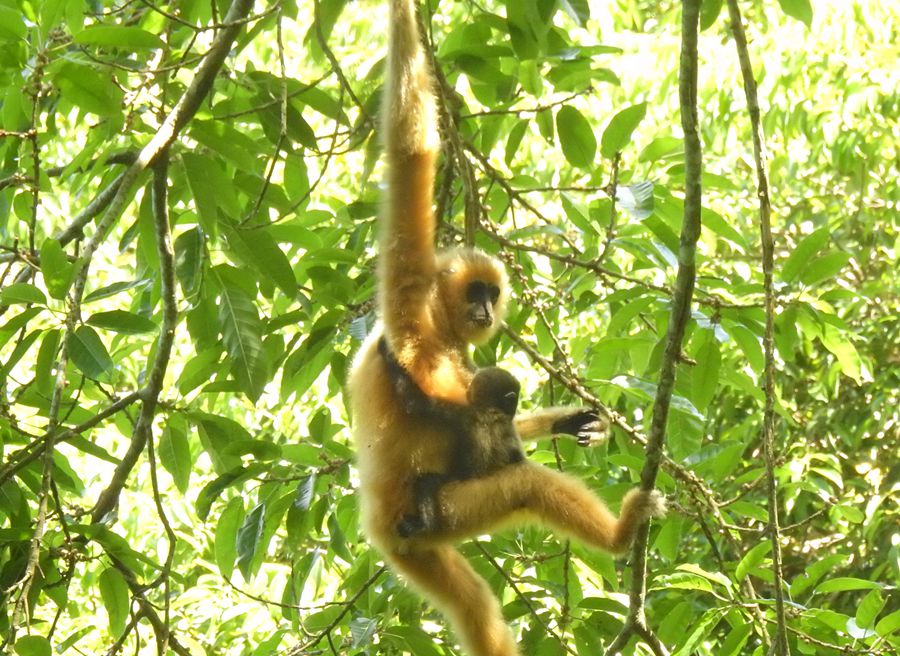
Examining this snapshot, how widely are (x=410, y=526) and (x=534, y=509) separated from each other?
1.73 feet

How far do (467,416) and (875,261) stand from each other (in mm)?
7768

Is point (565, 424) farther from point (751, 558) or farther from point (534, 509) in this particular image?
point (751, 558)

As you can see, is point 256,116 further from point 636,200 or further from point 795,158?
point 795,158

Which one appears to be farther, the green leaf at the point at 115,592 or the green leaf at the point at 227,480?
the green leaf at the point at 227,480

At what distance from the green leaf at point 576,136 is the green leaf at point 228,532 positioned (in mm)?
2193

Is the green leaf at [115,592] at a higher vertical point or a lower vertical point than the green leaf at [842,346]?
lower

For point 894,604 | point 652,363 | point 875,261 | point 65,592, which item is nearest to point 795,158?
point 875,261

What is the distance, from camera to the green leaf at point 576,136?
4508mm

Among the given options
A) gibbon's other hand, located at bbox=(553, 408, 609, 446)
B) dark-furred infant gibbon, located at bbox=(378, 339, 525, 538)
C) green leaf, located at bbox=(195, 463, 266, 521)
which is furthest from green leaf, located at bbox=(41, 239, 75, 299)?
gibbon's other hand, located at bbox=(553, 408, 609, 446)

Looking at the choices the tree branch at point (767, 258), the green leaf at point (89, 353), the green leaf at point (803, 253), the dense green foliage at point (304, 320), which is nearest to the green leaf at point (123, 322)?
the dense green foliage at point (304, 320)

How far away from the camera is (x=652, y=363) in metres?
4.66

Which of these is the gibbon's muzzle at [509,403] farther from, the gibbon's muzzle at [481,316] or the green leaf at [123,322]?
the green leaf at [123,322]

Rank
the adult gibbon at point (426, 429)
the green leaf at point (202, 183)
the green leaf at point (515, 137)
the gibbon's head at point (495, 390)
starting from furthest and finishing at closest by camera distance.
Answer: the green leaf at point (515, 137), the gibbon's head at point (495, 390), the adult gibbon at point (426, 429), the green leaf at point (202, 183)

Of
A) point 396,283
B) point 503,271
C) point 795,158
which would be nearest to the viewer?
point 396,283
